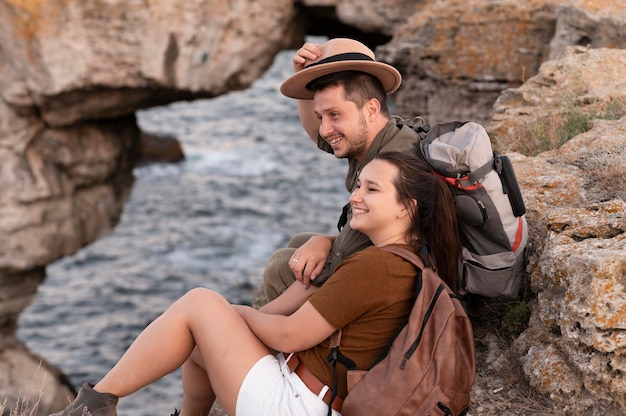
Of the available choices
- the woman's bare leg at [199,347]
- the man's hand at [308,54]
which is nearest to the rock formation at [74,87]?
the man's hand at [308,54]

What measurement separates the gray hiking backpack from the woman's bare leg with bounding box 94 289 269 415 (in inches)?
41.2

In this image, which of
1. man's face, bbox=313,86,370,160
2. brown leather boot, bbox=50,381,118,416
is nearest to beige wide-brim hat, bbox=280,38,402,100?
man's face, bbox=313,86,370,160

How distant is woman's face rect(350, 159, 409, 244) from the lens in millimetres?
3137

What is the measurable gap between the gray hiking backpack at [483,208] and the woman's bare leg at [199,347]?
41.2 inches

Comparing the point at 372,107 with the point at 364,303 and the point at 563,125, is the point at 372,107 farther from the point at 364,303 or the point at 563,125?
the point at 563,125

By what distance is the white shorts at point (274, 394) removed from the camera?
3.01 meters

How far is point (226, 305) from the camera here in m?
3.29

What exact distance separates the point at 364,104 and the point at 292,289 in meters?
1.00

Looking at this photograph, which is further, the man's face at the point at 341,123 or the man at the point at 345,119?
the man's face at the point at 341,123

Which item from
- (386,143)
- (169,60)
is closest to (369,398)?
(386,143)

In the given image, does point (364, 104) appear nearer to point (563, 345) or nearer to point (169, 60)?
point (563, 345)

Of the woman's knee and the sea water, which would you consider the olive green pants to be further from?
the sea water

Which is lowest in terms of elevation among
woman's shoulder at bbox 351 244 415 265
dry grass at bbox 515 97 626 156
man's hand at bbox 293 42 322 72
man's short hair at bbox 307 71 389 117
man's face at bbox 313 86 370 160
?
dry grass at bbox 515 97 626 156

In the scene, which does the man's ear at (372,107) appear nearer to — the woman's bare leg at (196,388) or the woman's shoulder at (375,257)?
the woman's shoulder at (375,257)
